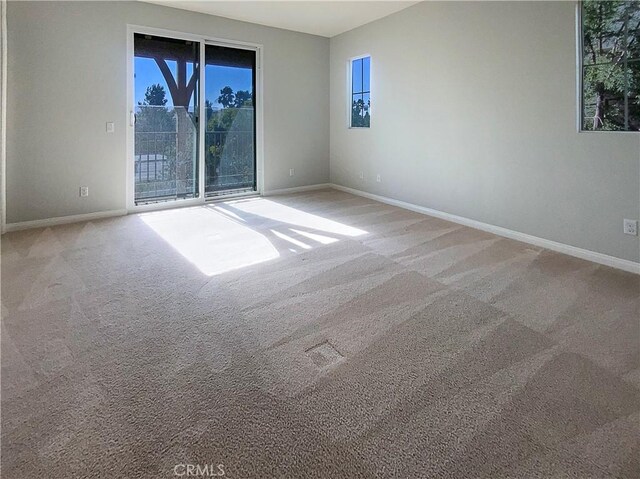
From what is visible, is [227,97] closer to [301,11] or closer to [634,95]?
[301,11]

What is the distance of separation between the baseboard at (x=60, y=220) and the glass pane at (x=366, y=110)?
373 cm

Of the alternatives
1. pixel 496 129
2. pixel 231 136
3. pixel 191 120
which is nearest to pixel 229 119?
pixel 231 136

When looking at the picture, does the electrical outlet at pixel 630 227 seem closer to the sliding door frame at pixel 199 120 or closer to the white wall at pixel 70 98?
the sliding door frame at pixel 199 120

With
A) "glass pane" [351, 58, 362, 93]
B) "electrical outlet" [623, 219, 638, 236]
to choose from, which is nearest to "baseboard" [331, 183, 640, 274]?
"electrical outlet" [623, 219, 638, 236]

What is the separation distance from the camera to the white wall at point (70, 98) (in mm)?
4109

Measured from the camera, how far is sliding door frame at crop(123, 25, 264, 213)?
15.8ft

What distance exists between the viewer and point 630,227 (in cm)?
315

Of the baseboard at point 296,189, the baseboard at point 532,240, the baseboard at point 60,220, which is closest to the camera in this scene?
the baseboard at point 532,240

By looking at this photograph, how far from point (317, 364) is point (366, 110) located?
4.93 metres

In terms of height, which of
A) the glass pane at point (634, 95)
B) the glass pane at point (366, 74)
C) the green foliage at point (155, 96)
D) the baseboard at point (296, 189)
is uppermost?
the glass pane at point (366, 74)

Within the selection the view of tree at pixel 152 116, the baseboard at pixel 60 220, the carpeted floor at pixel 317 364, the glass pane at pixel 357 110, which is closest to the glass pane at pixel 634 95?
the carpeted floor at pixel 317 364

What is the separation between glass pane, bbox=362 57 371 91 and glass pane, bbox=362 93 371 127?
0.12 m

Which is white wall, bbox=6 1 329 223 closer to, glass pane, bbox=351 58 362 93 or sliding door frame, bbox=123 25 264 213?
sliding door frame, bbox=123 25 264 213

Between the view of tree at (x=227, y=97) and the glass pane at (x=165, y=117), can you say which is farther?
the view of tree at (x=227, y=97)
